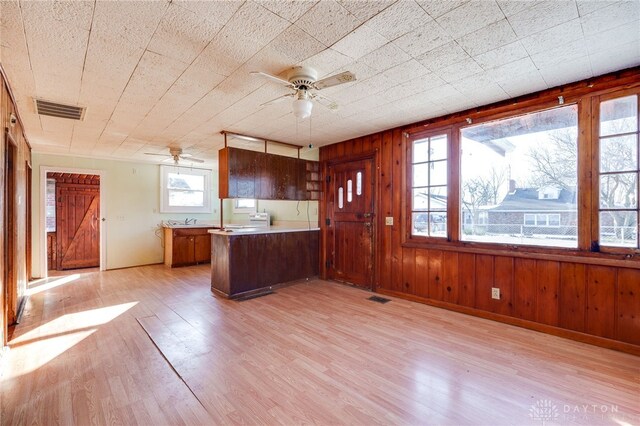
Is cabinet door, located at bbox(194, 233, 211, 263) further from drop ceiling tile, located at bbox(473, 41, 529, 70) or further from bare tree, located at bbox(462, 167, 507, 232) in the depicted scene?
drop ceiling tile, located at bbox(473, 41, 529, 70)

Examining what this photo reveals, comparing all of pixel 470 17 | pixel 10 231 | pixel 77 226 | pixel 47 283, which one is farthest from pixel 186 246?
pixel 470 17

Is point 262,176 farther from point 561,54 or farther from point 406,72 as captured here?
point 561,54

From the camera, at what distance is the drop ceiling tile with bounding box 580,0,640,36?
1705mm

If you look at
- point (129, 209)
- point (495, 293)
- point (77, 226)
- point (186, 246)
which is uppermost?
point (129, 209)

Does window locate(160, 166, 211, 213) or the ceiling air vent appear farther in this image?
window locate(160, 166, 211, 213)

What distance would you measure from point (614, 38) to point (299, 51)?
7.37 feet

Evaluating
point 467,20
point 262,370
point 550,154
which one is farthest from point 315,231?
point 467,20

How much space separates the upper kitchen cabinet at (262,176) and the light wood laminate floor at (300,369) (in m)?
1.72

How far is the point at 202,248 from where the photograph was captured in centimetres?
656

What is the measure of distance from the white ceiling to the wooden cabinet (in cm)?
320

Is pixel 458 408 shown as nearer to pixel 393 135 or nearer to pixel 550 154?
pixel 550 154

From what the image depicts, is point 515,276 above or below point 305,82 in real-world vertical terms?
below

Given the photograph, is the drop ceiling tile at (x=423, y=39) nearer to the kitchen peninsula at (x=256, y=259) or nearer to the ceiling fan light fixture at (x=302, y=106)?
the ceiling fan light fixture at (x=302, y=106)

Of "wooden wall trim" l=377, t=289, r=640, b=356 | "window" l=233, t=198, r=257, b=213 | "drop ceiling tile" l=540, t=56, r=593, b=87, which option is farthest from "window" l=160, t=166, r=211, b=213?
"drop ceiling tile" l=540, t=56, r=593, b=87
